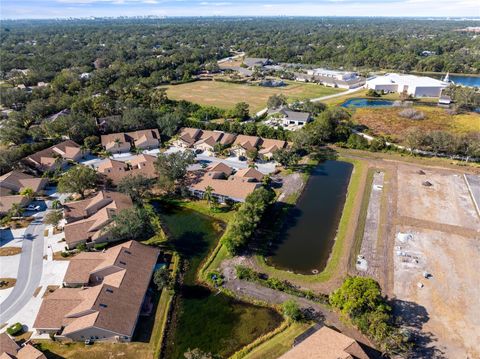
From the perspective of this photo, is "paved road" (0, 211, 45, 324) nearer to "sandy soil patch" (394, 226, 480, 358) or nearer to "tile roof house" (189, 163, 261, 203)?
"tile roof house" (189, 163, 261, 203)

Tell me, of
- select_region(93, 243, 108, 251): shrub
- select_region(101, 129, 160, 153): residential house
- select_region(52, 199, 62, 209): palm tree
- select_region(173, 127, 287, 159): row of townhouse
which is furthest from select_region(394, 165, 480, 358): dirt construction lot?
select_region(101, 129, 160, 153): residential house

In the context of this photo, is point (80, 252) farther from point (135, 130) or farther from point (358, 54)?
point (358, 54)

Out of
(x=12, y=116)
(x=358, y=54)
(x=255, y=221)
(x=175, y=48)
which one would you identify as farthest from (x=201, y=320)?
(x=175, y=48)

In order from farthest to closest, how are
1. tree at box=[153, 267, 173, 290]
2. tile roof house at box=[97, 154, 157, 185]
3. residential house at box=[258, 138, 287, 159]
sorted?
residential house at box=[258, 138, 287, 159], tile roof house at box=[97, 154, 157, 185], tree at box=[153, 267, 173, 290]

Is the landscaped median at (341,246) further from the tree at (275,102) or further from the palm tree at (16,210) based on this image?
the tree at (275,102)

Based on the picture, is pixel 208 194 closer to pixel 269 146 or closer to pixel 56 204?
pixel 56 204

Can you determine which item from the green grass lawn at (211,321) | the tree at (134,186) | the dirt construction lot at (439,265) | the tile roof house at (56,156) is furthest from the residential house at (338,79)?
the green grass lawn at (211,321)
